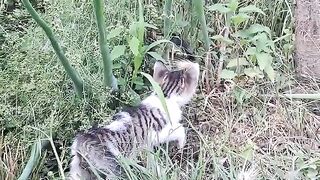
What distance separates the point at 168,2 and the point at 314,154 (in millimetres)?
935

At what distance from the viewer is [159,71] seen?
9.62 feet

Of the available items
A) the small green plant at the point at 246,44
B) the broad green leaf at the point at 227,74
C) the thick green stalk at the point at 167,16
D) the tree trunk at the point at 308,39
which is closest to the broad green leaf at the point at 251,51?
the small green plant at the point at 246,44

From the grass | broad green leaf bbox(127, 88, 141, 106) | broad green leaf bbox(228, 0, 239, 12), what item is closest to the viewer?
the grass

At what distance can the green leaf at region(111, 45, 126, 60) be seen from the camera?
2939 millimetres

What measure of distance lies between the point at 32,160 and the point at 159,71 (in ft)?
2.19

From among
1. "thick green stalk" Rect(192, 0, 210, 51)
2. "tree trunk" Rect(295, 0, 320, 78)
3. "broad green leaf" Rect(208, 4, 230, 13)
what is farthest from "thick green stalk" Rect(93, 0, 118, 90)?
"tree trunk" Rect(295, 0, 320, 78)

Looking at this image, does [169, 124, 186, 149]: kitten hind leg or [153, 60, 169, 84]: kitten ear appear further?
[153, 60, 169, 84]: kitten ear

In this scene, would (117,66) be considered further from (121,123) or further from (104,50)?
(121,123)

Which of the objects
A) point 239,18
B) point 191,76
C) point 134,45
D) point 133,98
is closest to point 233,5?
point 239,18

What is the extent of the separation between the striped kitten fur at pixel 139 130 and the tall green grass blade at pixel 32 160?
0.49ft

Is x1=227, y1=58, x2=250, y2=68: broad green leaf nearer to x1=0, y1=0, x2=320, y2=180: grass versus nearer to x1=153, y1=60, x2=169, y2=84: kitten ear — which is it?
x1=0, y1=0, x2=320, y2=180: grass

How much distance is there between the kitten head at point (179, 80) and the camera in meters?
2.85

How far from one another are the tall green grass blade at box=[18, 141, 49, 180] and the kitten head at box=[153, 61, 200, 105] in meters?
0.56

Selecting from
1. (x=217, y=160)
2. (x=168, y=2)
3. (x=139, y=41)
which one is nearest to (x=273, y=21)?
(x=168, y=2)
